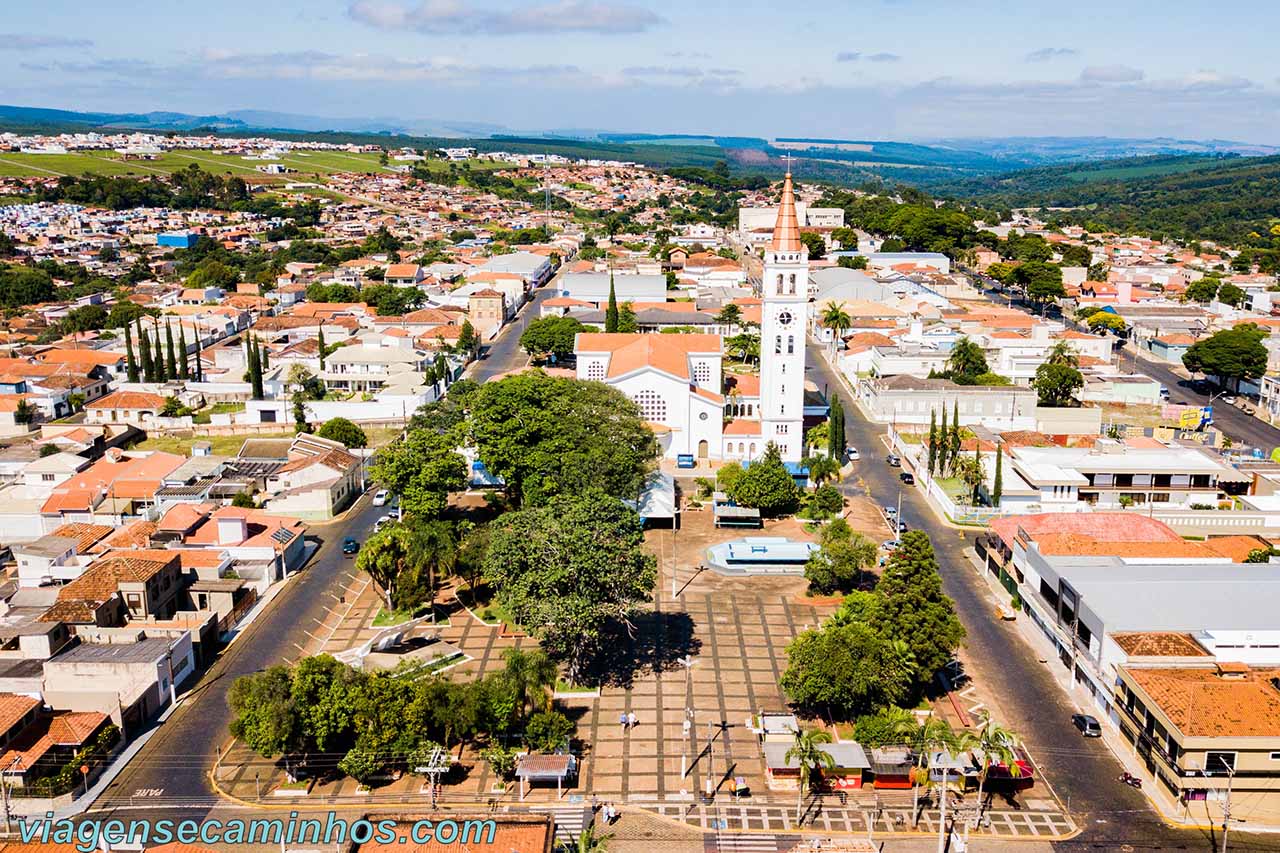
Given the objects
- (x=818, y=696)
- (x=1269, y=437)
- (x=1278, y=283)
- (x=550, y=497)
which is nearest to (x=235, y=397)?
(x=550, y=497)

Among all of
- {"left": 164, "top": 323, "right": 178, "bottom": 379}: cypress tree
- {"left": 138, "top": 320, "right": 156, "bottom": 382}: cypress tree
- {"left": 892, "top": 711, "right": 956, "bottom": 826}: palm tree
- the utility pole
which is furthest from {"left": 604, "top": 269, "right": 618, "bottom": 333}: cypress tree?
the utility pole

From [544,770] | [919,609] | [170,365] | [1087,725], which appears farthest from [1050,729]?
[170,365]

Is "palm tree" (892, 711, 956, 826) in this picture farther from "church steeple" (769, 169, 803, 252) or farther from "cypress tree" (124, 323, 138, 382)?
"cypress tree" (124, 323, 138, 382)

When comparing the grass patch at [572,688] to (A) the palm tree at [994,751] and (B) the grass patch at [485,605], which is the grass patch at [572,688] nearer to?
(B) the grass patch at [485,605]

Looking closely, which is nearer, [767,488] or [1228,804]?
[1228,804]

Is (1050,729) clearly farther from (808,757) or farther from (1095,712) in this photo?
(808,757)

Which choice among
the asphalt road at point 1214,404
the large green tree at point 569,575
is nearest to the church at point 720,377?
the large green tree at point 569,575
